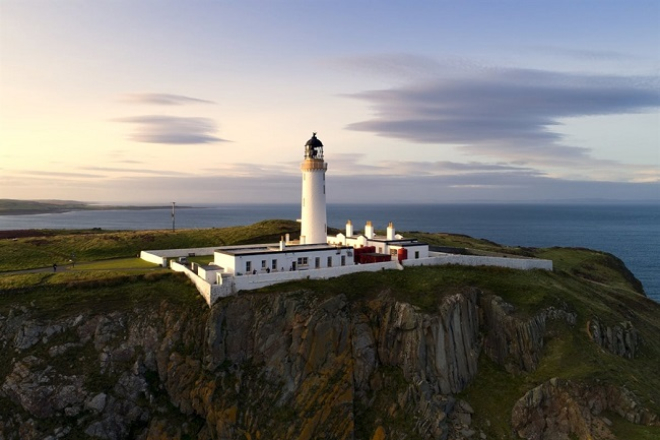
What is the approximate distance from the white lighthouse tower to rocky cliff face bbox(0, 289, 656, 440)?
44.6ft

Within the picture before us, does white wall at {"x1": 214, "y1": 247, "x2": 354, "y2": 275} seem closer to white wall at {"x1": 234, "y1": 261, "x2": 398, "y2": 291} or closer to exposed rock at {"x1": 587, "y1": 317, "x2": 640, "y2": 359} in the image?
white wall at {"x1": 234, "y1": 261, "x2": 398, "y2": 291}

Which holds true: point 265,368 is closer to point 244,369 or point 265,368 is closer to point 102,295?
point 244,369

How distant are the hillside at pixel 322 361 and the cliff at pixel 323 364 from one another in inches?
4.2

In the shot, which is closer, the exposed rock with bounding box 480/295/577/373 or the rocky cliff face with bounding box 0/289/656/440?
the rocky cliff face with bounding box 0/289/656/440

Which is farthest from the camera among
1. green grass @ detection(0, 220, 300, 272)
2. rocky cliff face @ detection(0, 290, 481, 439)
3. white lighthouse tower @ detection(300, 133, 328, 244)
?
green grass @ detection(0, 220, 300, 272)

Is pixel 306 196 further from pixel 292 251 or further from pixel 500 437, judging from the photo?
pixel 500 437

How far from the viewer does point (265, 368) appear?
34250 mm

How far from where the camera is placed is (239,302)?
36.5 m

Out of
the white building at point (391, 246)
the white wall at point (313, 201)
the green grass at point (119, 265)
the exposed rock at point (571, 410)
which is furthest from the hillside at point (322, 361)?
the white wall at point (313, 201)

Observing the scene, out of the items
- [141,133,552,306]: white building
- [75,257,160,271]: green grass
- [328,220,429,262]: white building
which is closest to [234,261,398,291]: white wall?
[141,133,552,306]: white building

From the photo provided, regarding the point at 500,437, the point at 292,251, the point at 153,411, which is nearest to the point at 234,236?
the point at 292,251

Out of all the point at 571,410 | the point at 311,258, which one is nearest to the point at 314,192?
the point at 311,258

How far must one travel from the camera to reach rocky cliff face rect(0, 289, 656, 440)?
31.1 m

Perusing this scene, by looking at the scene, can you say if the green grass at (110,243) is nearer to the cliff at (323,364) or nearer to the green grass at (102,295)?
the green grass at (102,295)
